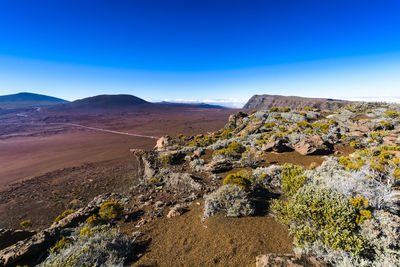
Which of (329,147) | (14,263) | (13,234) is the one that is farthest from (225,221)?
(329,147)

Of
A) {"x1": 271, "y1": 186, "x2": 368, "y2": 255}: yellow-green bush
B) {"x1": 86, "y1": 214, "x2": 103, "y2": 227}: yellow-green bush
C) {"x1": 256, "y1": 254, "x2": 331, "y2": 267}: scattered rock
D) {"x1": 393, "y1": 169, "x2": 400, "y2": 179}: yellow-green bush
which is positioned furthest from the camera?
{"x1": 86, "y1": 214, "x2": 103, "y2": 227}: yellow-green bush

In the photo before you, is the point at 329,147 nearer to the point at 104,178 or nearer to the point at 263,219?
the point at 263,219

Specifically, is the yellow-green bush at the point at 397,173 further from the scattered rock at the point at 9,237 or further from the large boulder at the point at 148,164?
the scattered rock at the point at 9,237

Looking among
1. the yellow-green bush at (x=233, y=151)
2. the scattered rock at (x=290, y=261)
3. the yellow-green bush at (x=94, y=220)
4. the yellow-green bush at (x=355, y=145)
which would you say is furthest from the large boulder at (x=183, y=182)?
the yellow-green bush at (x=355, y=145)

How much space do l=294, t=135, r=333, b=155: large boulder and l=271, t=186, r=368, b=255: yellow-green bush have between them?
5897mm

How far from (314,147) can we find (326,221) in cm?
676

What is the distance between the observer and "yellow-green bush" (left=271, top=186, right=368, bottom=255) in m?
2.87

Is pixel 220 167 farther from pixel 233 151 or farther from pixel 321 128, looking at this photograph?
pixel 321 128

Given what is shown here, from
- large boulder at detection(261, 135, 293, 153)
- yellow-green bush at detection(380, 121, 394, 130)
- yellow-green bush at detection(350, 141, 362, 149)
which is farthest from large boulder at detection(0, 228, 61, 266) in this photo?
yellow-green bush at detection(380, 121, 394, 130)

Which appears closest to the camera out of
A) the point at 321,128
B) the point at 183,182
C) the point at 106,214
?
the point at 106,214

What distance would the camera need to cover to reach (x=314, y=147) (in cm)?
880

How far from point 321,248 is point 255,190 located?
3.09m

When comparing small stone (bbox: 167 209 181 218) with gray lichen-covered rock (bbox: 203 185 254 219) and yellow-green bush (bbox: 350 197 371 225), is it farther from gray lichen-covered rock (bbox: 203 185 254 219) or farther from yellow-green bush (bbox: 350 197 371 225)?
yellow-green bush (bbox: 350 197 371 225)

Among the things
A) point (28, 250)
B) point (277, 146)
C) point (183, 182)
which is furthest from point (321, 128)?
point (28, 250)
